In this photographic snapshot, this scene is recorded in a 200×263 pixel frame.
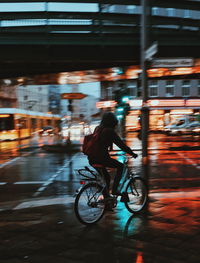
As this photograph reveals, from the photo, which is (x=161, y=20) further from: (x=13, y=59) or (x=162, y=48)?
(x=13, y=59)

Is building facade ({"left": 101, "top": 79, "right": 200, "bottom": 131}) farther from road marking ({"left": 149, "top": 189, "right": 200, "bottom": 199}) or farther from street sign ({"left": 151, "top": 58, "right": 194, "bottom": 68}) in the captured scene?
street sign ({"left": 151, "top": 58, "right": 194, "bottom": 68})

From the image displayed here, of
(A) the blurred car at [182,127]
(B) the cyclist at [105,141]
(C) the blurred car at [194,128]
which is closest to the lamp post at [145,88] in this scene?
(B) the cyclist at [105,141]

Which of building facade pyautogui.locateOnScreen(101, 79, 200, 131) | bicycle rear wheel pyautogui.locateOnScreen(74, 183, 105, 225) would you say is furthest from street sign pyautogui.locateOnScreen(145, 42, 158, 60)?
building facade pyautogui.locateOnScreen(101, 79, 200, 131)

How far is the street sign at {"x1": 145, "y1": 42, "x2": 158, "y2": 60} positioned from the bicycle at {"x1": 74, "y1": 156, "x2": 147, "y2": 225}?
6.89 ft

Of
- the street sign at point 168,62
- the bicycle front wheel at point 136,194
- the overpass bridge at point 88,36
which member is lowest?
the bicycle front wheel at point 136,194

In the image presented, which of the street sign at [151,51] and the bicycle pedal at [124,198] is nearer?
the bicycle pedal at [124,198]

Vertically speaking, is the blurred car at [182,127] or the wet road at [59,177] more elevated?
the blurred car at [182,127]

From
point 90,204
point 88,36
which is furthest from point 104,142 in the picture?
point 88,36

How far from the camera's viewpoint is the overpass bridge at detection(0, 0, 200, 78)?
43.2 feet

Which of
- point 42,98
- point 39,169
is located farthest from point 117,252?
point 42,98

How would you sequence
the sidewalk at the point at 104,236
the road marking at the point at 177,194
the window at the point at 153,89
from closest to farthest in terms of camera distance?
the sidewalk at the point at 104,236
the road marking at the point at 177,194
the window at the point at 153,89

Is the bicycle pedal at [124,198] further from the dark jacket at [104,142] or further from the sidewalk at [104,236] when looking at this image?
the dark jacket at [104,142]

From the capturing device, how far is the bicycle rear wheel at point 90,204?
220 inches

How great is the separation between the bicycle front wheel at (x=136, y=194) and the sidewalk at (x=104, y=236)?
0.16 meters
